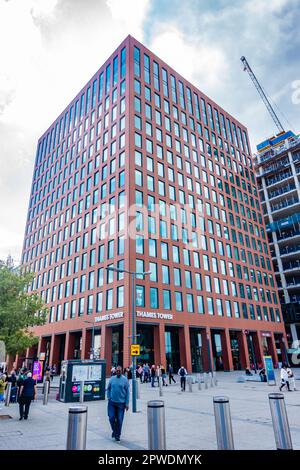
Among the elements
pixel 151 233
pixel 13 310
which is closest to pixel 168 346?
pixel 151 233

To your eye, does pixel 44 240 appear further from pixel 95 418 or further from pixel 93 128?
pixel 95 418

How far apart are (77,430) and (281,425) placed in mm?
3392

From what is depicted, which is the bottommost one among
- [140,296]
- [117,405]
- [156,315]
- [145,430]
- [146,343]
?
[145,430]

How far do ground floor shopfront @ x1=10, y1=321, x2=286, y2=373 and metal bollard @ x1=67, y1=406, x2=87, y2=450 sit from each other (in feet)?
95.9

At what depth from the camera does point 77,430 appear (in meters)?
4.45

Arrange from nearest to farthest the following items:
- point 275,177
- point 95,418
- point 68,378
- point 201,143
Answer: point 95,418 < point 68,378 < point 201,143 < point 275,177

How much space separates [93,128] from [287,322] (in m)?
48.8

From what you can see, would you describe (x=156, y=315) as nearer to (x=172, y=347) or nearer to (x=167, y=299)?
(x=167, y=299)

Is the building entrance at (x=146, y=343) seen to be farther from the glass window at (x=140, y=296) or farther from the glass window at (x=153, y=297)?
the glass window at (x=140, y=296)

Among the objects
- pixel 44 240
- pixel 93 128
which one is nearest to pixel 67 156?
pixel 93 128

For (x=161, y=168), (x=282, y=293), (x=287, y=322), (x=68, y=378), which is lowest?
(x=68, y=378)

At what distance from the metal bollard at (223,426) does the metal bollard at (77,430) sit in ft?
7.52

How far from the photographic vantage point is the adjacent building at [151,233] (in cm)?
3853

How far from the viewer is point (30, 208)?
69062 millimetres
